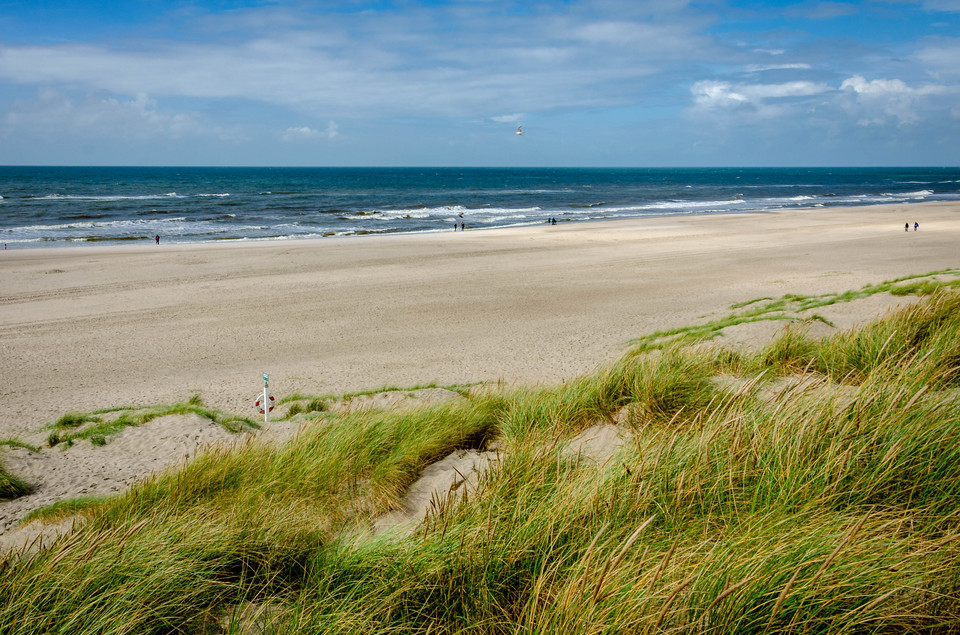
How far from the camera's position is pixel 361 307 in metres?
17.5

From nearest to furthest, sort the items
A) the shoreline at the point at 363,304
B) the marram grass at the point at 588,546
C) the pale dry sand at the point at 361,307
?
the marram grass at the point at 588,546, the pale dry sand at the point at 361,307, the shoreline at the point at 363,304

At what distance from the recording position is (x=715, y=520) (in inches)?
128

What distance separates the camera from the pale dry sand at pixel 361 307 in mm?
11406

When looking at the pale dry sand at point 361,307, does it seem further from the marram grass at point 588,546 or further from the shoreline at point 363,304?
the marram grass at point 588,546

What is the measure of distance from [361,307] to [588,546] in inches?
596

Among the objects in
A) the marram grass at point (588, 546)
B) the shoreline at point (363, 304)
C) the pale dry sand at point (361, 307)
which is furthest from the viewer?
the shoreline at point (363, 304)

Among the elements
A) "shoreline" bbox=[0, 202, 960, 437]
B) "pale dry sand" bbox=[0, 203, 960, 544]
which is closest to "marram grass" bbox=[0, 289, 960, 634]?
"pale dry sand" bbox=[0, 203, 960, 544]

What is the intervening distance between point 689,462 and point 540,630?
1524 mm

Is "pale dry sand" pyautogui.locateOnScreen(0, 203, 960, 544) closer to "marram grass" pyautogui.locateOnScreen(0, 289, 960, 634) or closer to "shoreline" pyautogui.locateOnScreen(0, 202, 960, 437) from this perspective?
"shoreline" pyautogui.locateOnScreen(0, 202, 960, 437)

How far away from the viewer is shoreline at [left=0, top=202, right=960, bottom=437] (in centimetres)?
1168

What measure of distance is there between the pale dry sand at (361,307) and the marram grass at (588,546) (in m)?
3.04

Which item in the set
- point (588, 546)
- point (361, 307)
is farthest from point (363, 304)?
point (588, 546)

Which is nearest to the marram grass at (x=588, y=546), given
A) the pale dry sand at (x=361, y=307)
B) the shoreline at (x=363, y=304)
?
the pale dry sand at (x=361, y=307)

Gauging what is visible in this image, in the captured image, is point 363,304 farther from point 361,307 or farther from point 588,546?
point 588,546
